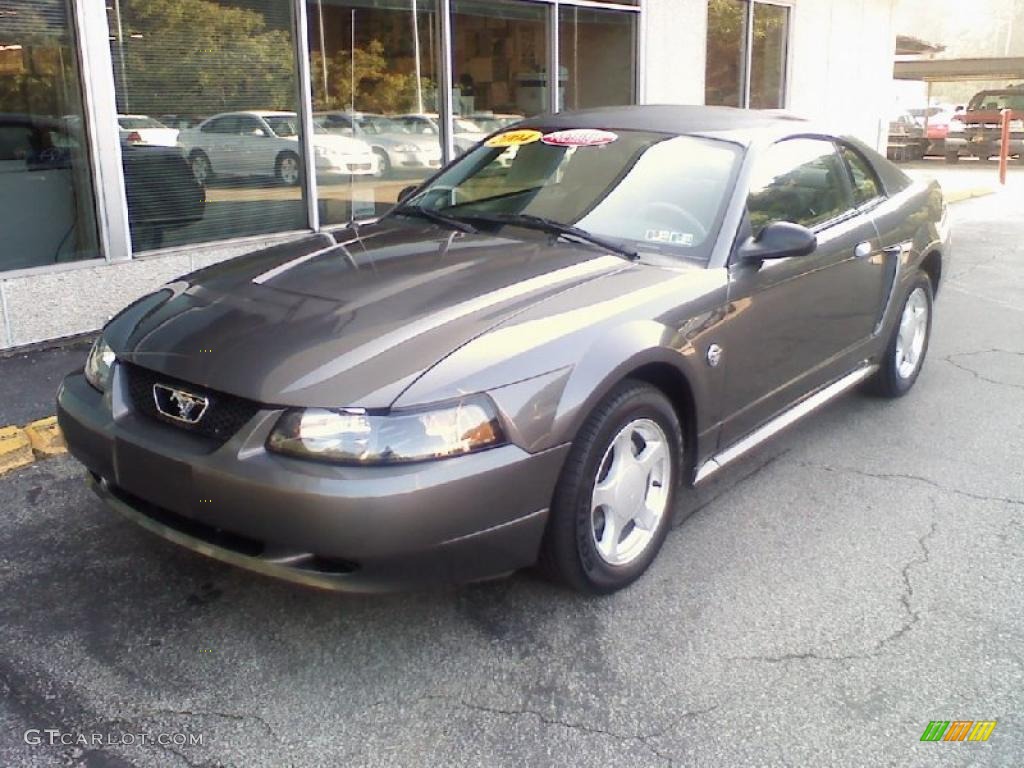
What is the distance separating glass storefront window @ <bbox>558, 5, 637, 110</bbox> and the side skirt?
6124mm

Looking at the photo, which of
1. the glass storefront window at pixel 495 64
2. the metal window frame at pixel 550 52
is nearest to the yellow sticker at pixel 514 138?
the glass storefront window at pixel 495 64

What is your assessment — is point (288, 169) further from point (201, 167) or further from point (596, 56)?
point (596, 56)

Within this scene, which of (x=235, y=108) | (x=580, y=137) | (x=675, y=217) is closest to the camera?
(x=675, y=217)

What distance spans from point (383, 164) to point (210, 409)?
19.4 feet

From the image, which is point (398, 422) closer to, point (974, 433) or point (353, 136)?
→ point (974, 433)

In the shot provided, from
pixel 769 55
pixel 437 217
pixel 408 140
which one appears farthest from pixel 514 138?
pixel 769 55

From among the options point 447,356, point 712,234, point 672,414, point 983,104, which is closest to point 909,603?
point 672,414

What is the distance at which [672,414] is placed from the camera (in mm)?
3318

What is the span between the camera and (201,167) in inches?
267

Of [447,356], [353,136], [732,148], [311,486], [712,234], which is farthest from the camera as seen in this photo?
[353,136]

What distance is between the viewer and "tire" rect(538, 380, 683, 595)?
293cm

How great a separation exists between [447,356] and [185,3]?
4.93 metres

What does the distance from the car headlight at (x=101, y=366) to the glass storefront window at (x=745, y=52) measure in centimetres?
991

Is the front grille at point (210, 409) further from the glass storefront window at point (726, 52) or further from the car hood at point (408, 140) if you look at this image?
the glass storefront window at point (726, 52)
